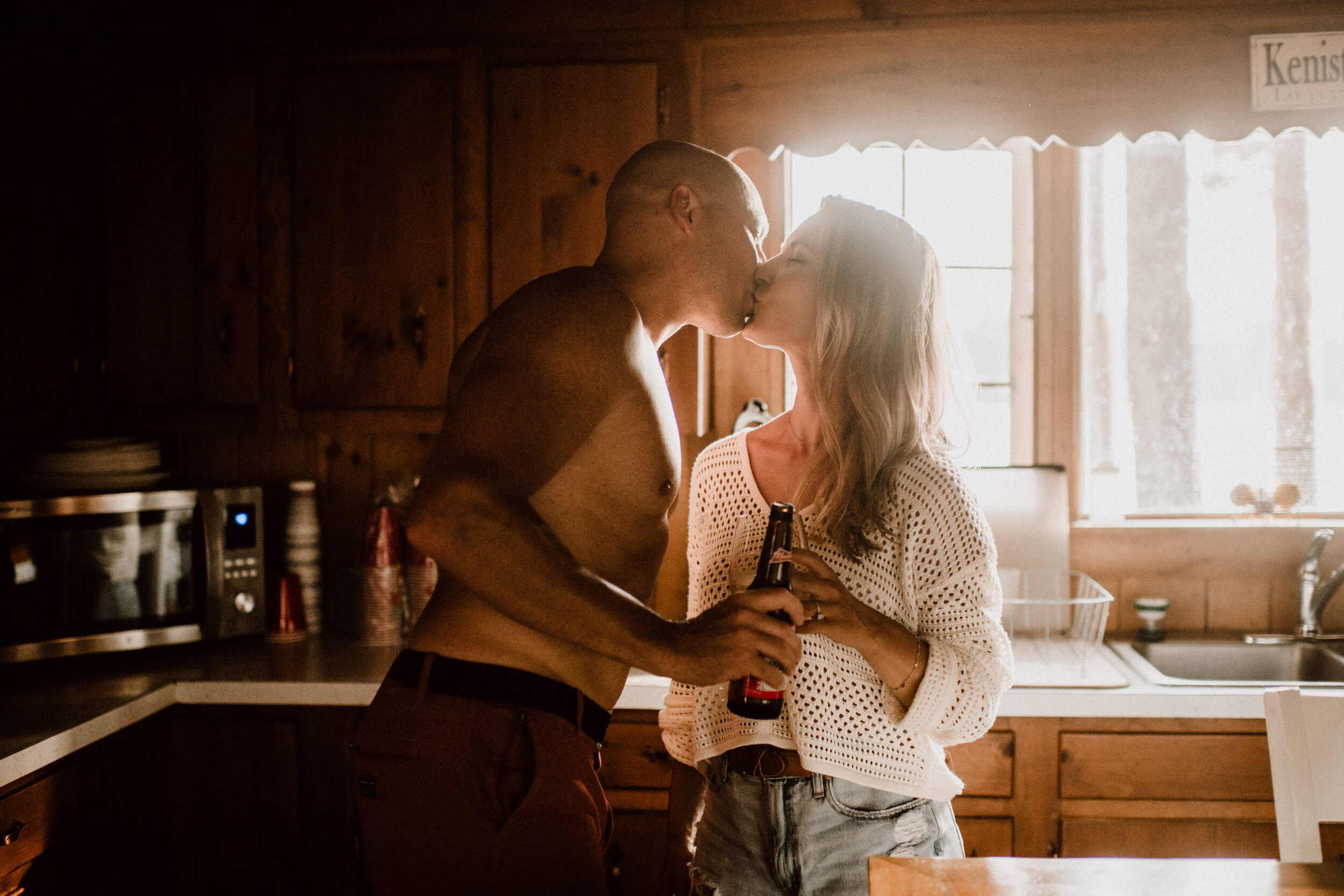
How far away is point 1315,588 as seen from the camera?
2490mm

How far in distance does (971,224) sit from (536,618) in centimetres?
210

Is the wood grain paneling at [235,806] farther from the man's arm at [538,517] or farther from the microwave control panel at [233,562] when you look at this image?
the man's arm at [538,517]

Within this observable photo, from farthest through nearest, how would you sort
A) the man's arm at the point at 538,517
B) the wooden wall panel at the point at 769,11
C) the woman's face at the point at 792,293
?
the wooden wall panel at the point at 769,11, the woman's face at the point at 792,293, the man's arm at the point at 538,517

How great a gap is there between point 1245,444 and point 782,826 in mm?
2027

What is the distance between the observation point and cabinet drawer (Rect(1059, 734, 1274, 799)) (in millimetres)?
2092

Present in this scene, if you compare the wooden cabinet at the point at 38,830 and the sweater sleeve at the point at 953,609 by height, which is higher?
the sweater sleeve at the point at 953,609

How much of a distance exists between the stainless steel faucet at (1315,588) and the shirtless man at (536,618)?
187cm

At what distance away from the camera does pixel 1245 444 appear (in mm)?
2746

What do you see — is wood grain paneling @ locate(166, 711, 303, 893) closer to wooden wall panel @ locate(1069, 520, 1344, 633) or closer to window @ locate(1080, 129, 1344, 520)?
wooden wall panel @ locate(1069, 520, 1344, 633)

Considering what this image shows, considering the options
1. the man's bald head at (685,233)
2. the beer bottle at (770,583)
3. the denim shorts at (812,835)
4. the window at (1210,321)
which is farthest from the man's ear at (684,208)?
the window at (1210,321)

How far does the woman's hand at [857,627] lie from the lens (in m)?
1.32

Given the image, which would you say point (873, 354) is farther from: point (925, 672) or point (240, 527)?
point (240, 527)

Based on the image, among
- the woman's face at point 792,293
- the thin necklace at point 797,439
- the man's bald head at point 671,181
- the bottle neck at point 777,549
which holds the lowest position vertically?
the bottle neck at point 777,549

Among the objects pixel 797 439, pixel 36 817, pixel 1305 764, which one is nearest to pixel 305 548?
pixel 36 817
